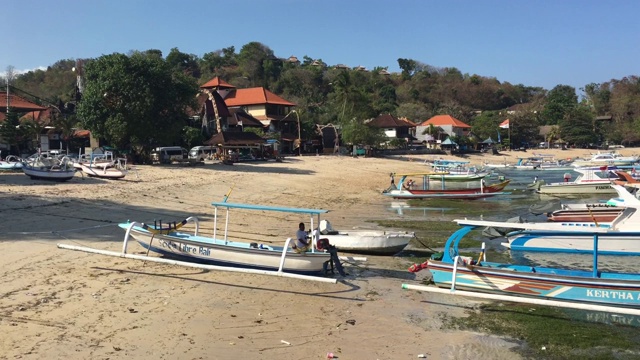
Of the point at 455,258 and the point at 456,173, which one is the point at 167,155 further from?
the point at 455,258

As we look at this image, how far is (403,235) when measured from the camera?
1659cm

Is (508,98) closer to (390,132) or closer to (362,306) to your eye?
(390,132)

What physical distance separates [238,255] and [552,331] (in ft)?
24.4

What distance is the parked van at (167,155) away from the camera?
43.5 metres

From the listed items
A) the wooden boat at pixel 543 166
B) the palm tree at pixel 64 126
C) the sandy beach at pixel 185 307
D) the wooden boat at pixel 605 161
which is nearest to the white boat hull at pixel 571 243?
the sandy beach at pixel 185 307

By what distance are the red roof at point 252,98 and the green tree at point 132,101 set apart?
32.2 m

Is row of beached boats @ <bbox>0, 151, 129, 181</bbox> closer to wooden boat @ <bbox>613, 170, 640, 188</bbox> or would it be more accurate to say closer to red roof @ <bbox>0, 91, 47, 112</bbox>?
red roof @ <bbox>0, 91, 47, 112</bbox>

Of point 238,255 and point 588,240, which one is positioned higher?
point 238,255

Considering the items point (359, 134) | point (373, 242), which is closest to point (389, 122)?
point (359, 134)

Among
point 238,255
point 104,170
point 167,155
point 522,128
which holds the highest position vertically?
point 522,128

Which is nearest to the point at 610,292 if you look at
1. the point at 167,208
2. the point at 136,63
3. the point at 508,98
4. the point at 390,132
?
the point at 167,208

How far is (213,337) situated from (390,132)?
80.5 metres

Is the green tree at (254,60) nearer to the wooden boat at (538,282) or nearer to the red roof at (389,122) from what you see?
the red roof at (389,122)

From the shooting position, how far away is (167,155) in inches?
1750
